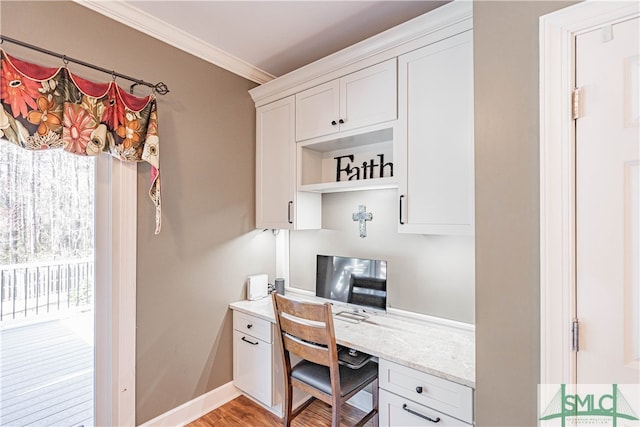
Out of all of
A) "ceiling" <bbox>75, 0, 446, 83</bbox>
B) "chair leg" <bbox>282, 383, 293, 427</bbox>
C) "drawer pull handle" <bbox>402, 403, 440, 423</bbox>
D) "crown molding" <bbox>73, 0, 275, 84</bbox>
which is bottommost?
"chair leg" <bbox>282, 383, 293, 427</bbox>

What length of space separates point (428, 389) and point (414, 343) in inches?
11.3

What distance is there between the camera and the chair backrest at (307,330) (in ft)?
5.38

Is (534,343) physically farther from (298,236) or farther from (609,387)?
(298,236)

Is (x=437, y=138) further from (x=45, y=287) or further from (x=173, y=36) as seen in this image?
(x=45, y=287)

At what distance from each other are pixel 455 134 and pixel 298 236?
5.35 ft

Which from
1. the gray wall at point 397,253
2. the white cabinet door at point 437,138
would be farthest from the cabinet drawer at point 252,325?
the white cabinet door at point 437,138

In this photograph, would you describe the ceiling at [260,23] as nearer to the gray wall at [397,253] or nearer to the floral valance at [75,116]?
the floral valance at [75,116]

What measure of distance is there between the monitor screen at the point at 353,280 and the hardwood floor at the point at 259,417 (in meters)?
0.83

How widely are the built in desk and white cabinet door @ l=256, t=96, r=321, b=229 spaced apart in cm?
72

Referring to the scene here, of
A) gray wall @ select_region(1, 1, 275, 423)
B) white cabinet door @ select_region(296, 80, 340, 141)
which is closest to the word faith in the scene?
white cabinet door @ select_region(296, 80, 340, 141)

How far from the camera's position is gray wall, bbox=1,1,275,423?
68.7 inches

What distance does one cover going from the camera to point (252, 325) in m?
2.29

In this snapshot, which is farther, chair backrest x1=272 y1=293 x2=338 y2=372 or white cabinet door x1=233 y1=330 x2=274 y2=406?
white cabinet door x1=233 y1=330 x2=274 y2=406

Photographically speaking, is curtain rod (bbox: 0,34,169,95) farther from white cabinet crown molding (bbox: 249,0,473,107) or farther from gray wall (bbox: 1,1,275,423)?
white cabinet crown molding (bbox: 249,0,473,107)
